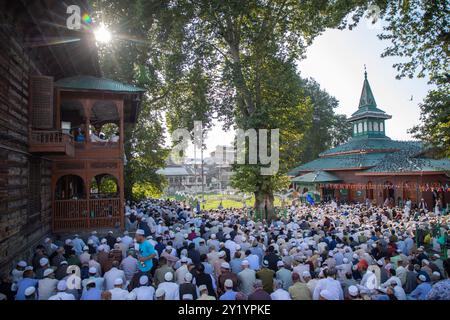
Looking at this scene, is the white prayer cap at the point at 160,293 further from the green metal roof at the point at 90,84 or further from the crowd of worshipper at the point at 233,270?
A: the green metal roof at the point at 90,84

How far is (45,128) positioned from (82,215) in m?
4.43

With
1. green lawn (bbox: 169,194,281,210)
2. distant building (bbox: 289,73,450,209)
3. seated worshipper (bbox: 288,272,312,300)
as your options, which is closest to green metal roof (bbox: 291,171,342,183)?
distant building (bbox: 289,73,450,209)

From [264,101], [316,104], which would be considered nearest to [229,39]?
[264,101]

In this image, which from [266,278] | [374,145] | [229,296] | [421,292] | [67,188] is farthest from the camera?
[374,145]

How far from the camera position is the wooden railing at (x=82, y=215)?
1455 cm

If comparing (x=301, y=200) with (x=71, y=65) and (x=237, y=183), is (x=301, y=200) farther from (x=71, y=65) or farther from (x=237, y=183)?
(x=71, y=65)

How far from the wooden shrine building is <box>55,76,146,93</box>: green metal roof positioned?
0.13 ft

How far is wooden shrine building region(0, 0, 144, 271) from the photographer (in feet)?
30.8

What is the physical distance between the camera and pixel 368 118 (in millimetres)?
44625

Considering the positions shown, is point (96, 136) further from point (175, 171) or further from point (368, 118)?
point (175, 171)

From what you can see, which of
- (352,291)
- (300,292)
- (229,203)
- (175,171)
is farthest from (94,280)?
(175,171)

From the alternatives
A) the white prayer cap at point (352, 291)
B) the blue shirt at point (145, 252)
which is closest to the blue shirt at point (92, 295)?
the blue shirt at point (145, 252)
